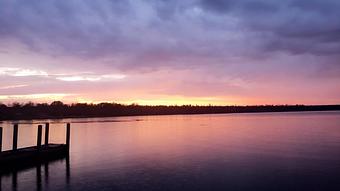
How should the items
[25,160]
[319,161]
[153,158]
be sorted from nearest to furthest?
[25,160] → [319,161] → [153,158]

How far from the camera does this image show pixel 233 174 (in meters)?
20.6

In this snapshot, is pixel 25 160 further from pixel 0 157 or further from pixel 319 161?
pixel 319 161

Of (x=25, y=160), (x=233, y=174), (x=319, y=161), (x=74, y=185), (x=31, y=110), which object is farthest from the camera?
(x=31, y=110)

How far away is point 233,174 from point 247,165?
11.6 feet

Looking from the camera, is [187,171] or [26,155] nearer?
[187,171]

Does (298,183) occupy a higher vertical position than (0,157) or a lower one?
lower

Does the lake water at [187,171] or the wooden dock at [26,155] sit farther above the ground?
the wooden dock at [26,155]

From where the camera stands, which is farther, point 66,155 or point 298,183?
point 66,155

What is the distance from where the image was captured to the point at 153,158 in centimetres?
2717

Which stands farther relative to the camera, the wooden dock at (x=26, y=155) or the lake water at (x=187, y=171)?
the wooden dock at (x=26, y=155)

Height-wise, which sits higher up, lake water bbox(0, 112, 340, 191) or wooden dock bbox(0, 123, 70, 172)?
wooden dock bbox(0, 123, 70, 172)

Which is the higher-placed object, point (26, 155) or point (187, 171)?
point (26, 155)

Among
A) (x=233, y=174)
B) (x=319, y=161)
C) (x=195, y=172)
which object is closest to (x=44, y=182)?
(x=195, y=172)

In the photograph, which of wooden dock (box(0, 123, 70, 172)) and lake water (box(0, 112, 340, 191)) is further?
wooden dock (box(0, 123, 70, 172))
